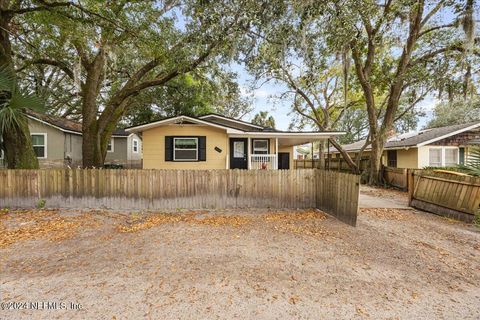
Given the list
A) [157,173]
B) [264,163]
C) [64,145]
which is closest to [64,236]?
[157,173]

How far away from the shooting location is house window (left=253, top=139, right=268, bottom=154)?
11.9 metres

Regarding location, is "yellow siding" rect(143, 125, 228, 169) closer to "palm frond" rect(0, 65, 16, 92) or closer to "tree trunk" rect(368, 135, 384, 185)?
"palm frond" rect(0, 65, 16, 92)

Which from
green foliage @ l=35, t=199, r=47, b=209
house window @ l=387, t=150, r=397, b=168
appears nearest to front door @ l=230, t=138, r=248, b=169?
green foliage @ l=35, t=199, r=47, b=209

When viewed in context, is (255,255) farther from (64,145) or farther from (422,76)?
(64,145)

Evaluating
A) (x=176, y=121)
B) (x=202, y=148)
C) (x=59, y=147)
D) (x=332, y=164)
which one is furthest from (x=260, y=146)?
(x=332, y=164)

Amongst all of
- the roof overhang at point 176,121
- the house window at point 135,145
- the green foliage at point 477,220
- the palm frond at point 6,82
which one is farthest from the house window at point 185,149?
the house window at point 135,145

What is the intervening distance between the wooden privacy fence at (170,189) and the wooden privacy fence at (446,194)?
3.25 metres

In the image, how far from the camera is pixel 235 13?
6742 millimetres

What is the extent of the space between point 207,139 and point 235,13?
5694mm

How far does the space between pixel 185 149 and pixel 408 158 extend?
48.0 ft

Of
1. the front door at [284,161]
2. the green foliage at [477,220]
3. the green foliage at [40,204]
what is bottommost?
the green foliage at [477,220]

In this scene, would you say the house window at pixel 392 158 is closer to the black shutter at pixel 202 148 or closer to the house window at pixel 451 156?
the house window at pixel 451 156

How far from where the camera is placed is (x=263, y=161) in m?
11.5

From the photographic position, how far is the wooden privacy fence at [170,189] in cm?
657
